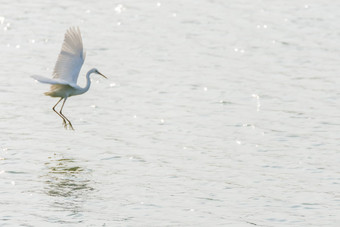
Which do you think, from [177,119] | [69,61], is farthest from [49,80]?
[177,119]

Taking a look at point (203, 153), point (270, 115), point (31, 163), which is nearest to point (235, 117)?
point (270, 115)

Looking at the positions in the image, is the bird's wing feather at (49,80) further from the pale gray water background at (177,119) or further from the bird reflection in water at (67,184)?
the bird reflection in water at (67,184)

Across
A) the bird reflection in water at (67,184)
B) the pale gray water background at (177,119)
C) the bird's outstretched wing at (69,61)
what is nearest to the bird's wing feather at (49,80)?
the bird's outstretched wing at (69,61)

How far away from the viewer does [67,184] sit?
1385cm

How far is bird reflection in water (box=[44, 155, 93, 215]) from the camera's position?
41.7ft

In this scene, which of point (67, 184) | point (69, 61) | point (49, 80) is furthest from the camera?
point (69, 61)

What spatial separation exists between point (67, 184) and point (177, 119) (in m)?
4.18

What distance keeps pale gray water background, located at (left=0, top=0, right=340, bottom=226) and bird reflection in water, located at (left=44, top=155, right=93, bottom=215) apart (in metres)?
0.03

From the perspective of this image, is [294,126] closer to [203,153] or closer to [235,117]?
[235,117]

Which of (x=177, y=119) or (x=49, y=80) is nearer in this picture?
(x=49, y=80)

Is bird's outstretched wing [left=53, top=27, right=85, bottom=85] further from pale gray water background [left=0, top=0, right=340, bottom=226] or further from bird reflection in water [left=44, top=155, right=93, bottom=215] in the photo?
bird reflection in water [left=44, top=155, right=93, bottom=215]

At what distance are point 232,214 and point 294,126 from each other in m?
5.10

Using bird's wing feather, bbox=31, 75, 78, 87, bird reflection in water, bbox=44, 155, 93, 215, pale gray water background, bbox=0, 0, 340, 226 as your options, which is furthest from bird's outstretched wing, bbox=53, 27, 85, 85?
bird reflection in water, bbox=44, 155, 93, 215

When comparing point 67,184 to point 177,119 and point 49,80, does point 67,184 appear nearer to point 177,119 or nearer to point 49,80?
point 49,80
